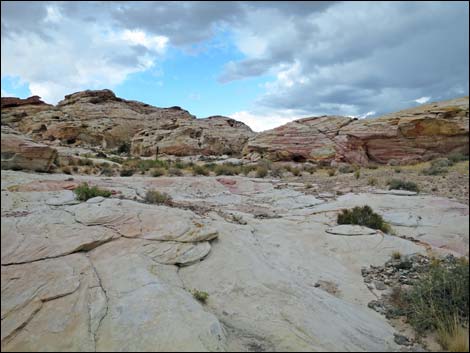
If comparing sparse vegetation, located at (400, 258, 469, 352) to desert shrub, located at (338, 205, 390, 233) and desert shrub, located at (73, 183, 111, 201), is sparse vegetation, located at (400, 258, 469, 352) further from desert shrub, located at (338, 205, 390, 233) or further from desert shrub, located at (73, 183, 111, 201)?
desert shrub, located at (73, 183, 111, 201)

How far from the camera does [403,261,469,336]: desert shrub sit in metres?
3.95

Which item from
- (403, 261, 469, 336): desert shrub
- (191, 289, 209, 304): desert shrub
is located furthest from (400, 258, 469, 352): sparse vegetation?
(191, 289, 209, 304): desert shrub

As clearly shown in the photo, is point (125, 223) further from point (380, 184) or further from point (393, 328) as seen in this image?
point (380, 184)

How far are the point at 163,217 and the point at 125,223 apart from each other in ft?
2.10

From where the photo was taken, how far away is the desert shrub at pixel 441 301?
395 centimetres

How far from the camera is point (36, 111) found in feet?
141

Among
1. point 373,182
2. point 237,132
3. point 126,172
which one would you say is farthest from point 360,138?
point 237,132

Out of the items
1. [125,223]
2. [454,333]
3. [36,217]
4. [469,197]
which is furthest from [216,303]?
[469,197]

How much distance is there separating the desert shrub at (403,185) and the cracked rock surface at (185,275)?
1.40 meters

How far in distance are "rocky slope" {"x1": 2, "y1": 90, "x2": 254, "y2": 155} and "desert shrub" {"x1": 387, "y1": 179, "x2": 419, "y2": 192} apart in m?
23.1

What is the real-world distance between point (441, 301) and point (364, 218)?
3402mm

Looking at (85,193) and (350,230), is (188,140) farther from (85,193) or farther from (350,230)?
(350,230)

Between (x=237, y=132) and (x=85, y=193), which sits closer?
(x=85, y=193)

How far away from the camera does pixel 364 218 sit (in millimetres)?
7570
